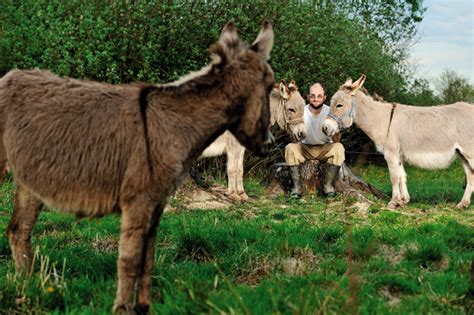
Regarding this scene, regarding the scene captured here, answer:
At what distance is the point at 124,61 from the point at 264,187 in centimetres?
455

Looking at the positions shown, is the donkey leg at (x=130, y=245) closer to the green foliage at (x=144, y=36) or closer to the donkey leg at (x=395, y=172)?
the donkey leg at (x=395, y=172)

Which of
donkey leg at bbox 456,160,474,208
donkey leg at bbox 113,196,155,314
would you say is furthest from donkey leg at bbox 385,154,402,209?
donkey leg at bbox 113,196,155,314

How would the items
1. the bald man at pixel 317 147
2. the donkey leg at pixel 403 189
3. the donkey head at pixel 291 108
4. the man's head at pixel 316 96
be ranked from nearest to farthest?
the donkey leg at pixel 403 189 → the man's head at pixel 316 96 → the bald man at pixel 317 147 → the donkey head at pixel 291 108

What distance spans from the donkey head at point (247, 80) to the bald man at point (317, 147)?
296 inches

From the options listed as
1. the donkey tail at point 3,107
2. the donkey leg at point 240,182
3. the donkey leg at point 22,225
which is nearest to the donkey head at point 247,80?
the donkey tail at point 3,107

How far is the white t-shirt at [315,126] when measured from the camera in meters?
11.3

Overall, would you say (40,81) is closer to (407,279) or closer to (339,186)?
(407,279)

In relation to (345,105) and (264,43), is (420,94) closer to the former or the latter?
(345,105)

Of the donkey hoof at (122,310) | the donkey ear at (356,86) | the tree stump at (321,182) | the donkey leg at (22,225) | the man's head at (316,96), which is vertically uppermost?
the donkey ear at (356,86)

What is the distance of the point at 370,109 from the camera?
10.9 meters

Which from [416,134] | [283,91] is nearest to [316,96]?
[283,91]

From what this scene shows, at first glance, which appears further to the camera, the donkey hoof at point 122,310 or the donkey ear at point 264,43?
the donkey ear at point 264,43

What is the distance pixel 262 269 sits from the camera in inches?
179

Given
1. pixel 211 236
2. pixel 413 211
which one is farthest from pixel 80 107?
Result: pixel 413 211
